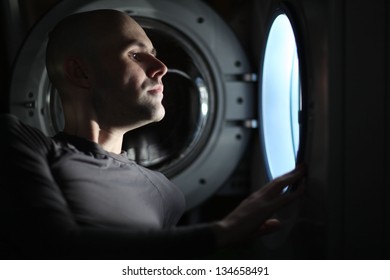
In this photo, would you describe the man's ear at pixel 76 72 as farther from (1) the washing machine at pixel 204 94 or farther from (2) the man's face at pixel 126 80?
(1) the washing machine at pixel 204 94

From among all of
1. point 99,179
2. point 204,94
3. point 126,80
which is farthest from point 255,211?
point 204,94

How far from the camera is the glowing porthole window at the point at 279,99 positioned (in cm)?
103

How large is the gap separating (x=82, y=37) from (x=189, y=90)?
1.16 ft

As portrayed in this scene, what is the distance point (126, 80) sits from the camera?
94 cm

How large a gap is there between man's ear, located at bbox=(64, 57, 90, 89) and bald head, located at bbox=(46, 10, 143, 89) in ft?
0.03

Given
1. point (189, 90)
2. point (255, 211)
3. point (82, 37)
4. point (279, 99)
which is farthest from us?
point (189, 90)

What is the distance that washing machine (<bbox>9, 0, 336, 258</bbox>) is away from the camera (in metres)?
1.11

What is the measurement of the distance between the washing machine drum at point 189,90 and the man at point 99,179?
0.14 meters

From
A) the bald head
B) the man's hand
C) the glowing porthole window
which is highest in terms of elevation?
the bald head

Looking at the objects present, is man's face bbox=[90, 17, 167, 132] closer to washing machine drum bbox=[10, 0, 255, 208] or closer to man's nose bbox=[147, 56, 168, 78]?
man's nose bbox=[147, 56, 168, 78]

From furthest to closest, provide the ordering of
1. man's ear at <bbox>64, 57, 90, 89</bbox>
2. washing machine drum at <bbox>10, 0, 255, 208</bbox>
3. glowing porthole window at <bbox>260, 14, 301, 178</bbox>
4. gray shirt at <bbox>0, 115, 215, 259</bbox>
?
washing machine drum at <bbox>10, 0, 255, 208</bbox> → glowing porthole window at <bbox>260, 14, 301, 178</bbox> → man's ear at <bbox>64, 57, 90, 89</bbox> → gray shirt at <bbox>0, 115, 215, 259</bbox>

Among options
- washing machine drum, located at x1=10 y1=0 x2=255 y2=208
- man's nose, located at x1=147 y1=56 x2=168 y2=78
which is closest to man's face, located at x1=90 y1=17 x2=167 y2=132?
man's nose, located at x1=147 y1=56 x2=168 y2=78

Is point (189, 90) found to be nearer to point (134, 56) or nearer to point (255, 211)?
point (134, 56)
